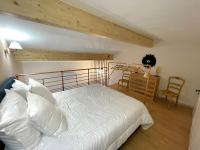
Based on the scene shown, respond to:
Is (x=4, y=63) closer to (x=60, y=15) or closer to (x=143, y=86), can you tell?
(x=60, y=15)

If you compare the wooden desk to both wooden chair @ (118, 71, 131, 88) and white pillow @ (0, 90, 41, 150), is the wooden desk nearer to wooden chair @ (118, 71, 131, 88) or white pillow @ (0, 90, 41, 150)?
wooden chair @ (118, 71, 131, 88)

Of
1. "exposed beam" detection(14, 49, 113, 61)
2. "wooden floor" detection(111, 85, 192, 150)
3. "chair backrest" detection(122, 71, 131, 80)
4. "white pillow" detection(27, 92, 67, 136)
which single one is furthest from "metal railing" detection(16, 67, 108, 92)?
"white pillow" detection(27, 92, 67, 136)

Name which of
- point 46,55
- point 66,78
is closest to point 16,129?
point 46,55

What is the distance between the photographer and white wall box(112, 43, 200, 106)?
3.12 m

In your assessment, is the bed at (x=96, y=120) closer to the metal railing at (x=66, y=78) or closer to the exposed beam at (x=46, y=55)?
the exposed beam at (x=46, y=55)

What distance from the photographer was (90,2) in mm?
1248

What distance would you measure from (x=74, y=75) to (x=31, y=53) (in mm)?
2241

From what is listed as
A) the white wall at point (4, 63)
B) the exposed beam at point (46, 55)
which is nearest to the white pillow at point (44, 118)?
the white wall at point (4, 63)

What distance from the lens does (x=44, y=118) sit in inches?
45.8

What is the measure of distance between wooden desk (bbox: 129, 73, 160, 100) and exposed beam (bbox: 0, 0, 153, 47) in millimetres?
2362

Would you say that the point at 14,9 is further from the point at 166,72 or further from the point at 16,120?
the point at 166,72

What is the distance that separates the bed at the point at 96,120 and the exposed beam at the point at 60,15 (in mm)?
1154

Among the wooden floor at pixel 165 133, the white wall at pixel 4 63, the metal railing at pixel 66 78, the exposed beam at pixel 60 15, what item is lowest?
the wooden floor at pixel 165 133

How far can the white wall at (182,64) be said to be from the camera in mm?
3117
